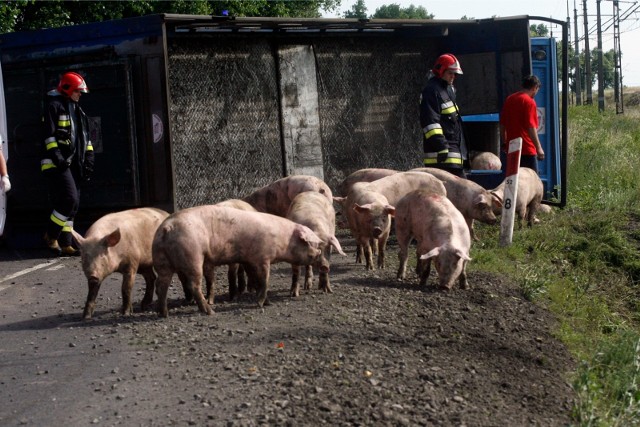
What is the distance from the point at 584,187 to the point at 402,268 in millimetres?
7689

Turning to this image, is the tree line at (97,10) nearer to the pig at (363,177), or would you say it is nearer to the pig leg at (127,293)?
the pig at (363,177)

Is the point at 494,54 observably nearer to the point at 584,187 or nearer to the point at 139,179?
the point at 584,187

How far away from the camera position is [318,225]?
9.38 meters

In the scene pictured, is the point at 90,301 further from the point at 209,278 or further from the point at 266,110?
the point at 266,110

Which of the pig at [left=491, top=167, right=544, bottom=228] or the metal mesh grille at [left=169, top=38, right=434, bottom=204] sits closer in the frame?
the pig at [left=491, top=167, right=544, bottom=228]

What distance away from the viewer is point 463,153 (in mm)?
12938

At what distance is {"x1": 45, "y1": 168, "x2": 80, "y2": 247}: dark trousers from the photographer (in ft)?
39.7

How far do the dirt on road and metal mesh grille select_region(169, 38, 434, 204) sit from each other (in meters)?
3.87

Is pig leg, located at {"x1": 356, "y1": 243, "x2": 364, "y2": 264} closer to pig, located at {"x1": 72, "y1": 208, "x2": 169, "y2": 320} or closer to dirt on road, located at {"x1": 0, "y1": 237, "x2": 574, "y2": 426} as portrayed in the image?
dirt on road, located at {"x1": 0, "y1": 237, "x2": 574, "y2": 426}

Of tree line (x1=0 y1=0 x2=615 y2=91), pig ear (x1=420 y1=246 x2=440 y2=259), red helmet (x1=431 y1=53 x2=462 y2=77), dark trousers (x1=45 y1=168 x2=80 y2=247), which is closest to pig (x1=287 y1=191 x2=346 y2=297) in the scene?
pig ear (x1=420 y1=246 x2=440 y2=259)

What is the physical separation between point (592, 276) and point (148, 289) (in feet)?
17.6

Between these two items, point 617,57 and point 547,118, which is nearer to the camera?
point 547,118

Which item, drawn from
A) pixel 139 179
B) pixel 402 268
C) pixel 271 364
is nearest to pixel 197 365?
pixel 271 364

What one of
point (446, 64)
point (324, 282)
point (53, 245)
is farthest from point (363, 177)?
point (53, 245)
